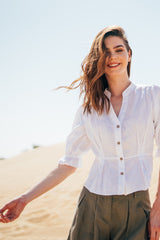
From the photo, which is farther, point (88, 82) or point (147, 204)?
point (88, 82)

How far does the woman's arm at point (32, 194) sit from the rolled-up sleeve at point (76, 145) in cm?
6

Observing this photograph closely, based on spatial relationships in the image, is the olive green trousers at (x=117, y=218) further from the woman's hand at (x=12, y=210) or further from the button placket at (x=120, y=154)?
the woman's hand at (x=12, y=210)

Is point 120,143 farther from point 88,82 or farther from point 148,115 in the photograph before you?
point 88,82

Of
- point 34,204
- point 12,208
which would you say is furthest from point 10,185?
point 12,208

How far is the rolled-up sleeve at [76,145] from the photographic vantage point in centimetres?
237

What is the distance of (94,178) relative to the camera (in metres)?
2.21

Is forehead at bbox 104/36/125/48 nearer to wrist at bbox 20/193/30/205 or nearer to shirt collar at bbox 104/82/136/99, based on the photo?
shirt collar at bbox 104/82/136/99

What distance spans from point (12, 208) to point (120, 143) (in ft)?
3.19

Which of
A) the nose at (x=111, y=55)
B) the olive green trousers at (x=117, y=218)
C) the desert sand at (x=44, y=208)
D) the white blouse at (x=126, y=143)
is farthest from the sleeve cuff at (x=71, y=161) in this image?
the desert sand at (x=44, y=208)

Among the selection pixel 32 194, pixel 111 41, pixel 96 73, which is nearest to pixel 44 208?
pixel 32 194

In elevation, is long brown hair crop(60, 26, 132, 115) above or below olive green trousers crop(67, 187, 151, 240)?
above

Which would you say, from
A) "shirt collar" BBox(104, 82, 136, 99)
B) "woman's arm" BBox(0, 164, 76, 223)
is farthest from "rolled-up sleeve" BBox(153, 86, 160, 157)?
"woman's arm" BBox(0, 164, 76, 223)

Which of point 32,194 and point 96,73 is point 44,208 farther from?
point 96,73

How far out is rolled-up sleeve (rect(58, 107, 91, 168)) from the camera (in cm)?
237
